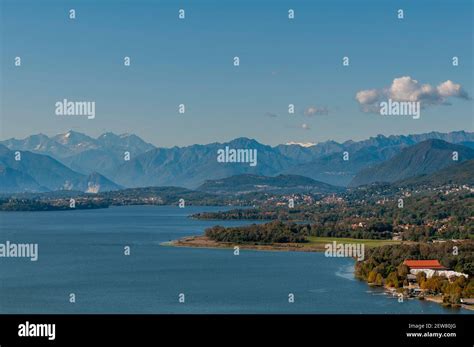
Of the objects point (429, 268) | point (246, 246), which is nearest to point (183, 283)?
point (429, 268)

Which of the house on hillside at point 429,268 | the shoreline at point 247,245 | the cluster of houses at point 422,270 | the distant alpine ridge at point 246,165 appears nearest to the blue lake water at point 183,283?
the cluster of houses at point 422,270

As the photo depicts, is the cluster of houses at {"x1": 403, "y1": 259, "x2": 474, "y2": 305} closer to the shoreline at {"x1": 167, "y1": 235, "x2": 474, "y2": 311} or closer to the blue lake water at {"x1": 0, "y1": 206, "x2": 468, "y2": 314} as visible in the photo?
the blue lake water at {"x1": 0, "y1": 206, "x2": 468, "y2": 314}

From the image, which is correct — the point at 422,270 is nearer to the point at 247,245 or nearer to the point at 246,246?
the point at 246,246

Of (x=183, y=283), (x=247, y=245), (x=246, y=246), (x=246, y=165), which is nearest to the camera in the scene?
(x=183, y=283)

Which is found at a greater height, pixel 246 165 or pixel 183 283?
pixel 246 165

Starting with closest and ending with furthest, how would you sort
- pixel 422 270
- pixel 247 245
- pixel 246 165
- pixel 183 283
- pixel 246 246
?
pixel 422 270 → pixel 183 283 → pixel 246 246 → pixel 247 245 → pixel 246 165

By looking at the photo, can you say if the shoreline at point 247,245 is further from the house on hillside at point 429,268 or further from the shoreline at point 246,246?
the house on hillside at point 429,268
